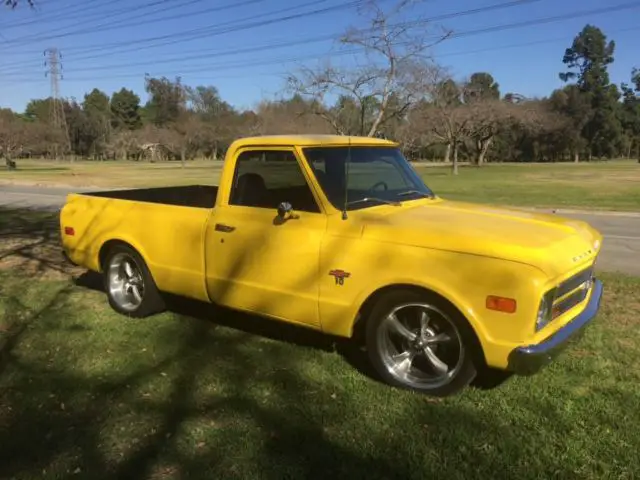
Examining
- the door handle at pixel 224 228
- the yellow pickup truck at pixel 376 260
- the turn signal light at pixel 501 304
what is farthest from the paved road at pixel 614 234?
the door handle at pixel 224 228

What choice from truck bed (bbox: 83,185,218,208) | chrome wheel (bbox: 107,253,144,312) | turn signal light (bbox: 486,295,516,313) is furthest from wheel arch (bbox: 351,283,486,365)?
truck bed (bbox: 83,185,218,208)

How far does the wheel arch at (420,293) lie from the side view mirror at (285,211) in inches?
34.4

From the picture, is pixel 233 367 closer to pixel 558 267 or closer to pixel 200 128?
pixel 558 267

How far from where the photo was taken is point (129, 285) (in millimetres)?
5836

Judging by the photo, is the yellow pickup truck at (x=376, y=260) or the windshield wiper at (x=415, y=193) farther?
the windshield wiper at (x=415, y=193)

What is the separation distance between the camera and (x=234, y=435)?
134 inches

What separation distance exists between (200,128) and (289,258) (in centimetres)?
8126

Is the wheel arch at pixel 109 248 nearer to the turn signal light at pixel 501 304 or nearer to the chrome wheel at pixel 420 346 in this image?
the chrome wheel at pixel 420 346

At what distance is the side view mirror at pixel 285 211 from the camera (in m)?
4.27

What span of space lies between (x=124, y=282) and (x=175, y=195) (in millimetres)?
1457

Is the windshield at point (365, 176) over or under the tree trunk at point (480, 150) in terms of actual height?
over

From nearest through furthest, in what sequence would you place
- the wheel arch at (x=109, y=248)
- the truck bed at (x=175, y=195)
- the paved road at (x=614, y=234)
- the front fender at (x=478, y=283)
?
the front fender at (x=478, y=283) → the wheel arch at (x=109, y=248) → the truck bed at (x=175, y=195) → the paved road at (x=614, y=234)

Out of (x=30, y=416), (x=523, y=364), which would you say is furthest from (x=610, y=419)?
(x=30, y=416)

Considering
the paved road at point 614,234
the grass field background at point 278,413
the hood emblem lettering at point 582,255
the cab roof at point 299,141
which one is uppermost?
the cab roof at point 299,141
